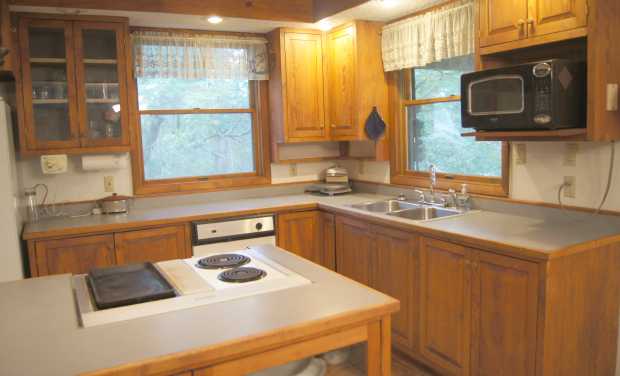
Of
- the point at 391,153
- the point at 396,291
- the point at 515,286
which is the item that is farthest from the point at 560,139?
the point at 391,153

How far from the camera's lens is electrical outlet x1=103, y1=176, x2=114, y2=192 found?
3764mm

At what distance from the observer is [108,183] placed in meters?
3.77

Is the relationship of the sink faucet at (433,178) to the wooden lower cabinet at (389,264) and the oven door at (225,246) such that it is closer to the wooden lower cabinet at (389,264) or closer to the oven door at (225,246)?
the wooden lower cabinet at (389,264)

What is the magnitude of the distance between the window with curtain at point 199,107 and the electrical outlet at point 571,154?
2.36 meters

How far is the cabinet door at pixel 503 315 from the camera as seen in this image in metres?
2.28

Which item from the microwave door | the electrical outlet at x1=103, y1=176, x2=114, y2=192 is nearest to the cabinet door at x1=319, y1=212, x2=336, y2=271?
the microwave door

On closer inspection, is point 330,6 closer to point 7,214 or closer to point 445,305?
point 445,305

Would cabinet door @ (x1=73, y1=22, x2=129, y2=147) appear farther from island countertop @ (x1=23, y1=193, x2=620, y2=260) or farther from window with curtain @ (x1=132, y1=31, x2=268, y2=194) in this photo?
island countertop @ (x1=23, y1=193, x2=620, y2=260)

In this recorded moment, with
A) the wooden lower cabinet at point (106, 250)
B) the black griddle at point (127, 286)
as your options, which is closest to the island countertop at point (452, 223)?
the wooden lower cabinet at point (106, 250)

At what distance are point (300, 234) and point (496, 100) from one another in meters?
1.79

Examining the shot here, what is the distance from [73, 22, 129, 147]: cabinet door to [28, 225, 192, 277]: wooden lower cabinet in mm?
678

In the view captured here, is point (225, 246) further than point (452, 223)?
Yes

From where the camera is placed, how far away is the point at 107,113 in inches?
139

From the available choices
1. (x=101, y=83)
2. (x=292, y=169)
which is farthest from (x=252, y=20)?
(x=292, y=169)
